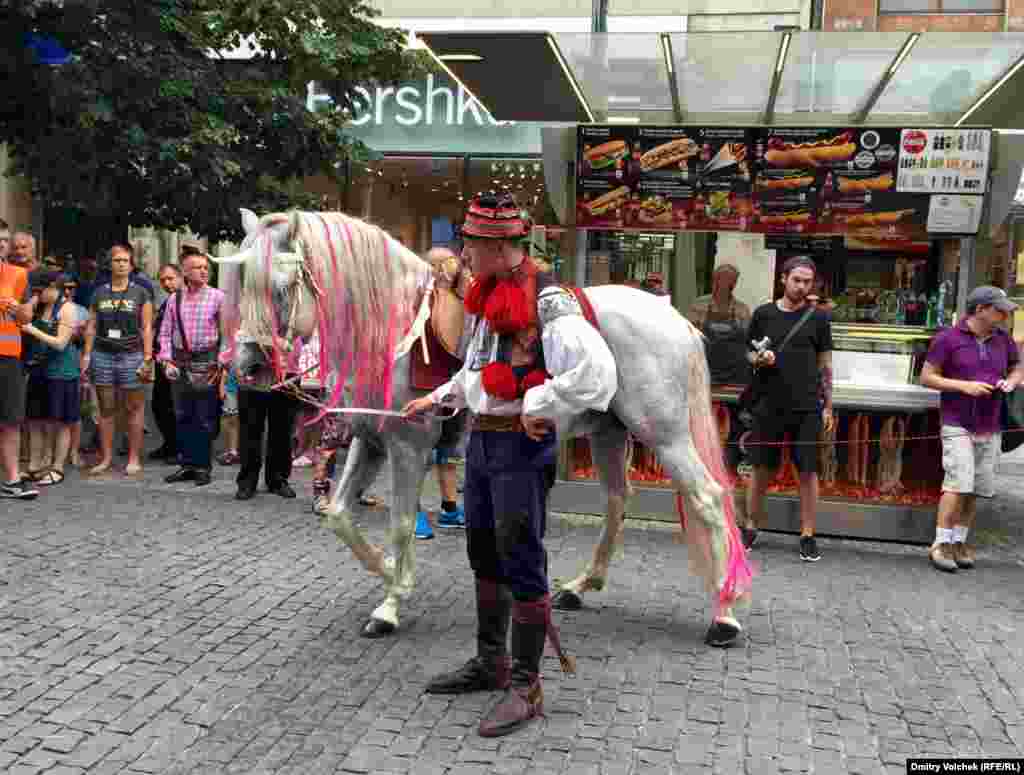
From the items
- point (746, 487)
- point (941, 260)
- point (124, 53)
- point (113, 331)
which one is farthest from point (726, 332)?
point (124, 53)

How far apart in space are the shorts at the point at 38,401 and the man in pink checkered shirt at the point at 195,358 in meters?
0.94

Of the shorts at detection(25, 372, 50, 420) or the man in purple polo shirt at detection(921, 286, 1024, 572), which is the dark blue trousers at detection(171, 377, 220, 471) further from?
the man in purple polo shirt at detection(921, 286, 1024, 572)

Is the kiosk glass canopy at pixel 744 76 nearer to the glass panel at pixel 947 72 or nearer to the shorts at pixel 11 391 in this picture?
the glass panel at pixel 947 72

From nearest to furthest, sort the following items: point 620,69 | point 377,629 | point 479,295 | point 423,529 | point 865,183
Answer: point 479,295, point 377,629, point 423,529, point 620,69, point 865,183

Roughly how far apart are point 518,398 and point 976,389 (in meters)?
4.22

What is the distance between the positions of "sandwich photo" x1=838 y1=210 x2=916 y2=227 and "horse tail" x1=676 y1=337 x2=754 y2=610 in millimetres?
3121

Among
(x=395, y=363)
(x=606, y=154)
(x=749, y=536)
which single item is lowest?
(x=749, y=536)

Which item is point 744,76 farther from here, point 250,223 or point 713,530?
point 250,223

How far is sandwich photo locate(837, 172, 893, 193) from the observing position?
Result: 313 inches

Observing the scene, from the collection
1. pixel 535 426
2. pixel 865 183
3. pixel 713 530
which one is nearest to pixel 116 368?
pixel 713 530

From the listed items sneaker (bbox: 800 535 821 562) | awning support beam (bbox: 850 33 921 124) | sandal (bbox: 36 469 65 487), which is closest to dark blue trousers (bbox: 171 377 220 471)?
sandal (bbox: 36 469 65 487)

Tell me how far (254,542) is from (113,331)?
322 cm

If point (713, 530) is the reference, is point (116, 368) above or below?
above

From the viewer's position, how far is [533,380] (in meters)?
3.96
